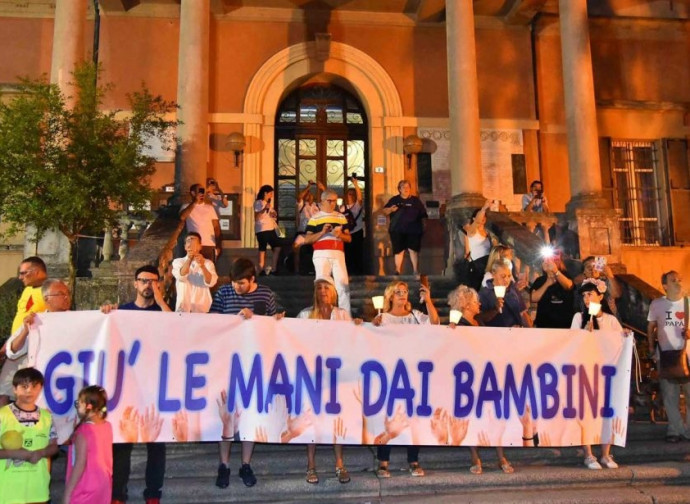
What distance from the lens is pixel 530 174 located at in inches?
555

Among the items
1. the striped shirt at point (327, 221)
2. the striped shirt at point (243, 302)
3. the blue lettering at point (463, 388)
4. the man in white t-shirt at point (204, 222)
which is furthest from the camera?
the man in white t-shirt at point (204, 222)

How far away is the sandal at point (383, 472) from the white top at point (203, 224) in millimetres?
4582

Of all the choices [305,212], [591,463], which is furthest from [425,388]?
[305,212]

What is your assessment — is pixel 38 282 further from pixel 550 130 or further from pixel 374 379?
pixel 550 130

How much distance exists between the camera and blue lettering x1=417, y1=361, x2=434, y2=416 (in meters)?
5.49

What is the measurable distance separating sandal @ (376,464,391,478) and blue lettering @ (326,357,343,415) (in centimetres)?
62

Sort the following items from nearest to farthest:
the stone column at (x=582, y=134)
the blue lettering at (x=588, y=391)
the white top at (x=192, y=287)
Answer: the blue lettering at (x=588, y=391), the white top at (x=192, y=287), the stone column at (x=582, y=134)

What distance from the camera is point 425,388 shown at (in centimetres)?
555

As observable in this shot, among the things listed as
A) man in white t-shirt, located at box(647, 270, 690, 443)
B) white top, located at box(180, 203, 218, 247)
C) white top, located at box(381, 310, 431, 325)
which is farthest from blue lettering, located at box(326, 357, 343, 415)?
white top, located at box(180, 203, 218, 247)

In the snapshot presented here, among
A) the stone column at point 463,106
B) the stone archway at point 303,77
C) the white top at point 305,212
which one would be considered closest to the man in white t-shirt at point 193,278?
the white top at point 305,212

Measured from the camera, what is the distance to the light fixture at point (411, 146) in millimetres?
13523

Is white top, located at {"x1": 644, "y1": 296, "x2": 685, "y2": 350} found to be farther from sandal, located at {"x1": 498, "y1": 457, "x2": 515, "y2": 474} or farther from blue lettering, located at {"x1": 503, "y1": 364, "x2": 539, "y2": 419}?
sandal, located at {"x1": 498, "y1": 457, "x2": 515, "y2": 474}

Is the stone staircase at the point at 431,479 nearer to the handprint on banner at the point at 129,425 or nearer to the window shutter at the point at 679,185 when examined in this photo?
the handprint on banner at the point at 129,425

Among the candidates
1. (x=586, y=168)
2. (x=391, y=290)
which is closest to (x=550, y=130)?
(x=586, y=168)
